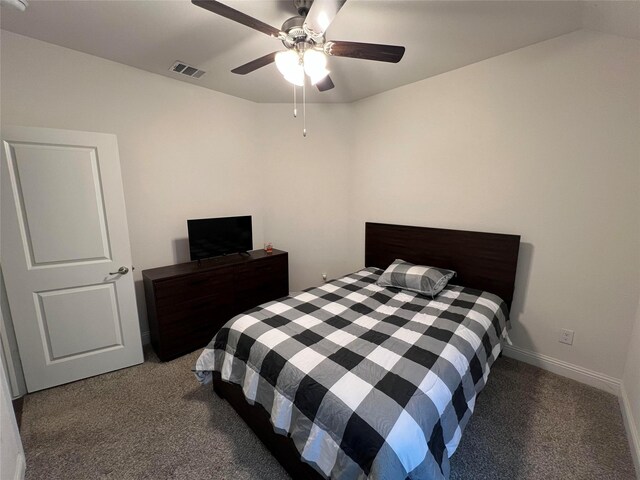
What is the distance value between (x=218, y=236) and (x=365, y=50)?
2207 millimetres

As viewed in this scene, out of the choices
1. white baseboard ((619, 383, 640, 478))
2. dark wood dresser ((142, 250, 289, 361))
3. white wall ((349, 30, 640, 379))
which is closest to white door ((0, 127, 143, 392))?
dark wood dresser ((142, 250, 289, 361))

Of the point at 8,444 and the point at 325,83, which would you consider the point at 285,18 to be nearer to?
the point at 325,83

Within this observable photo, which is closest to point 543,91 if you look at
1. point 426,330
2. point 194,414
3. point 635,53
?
point 635,53

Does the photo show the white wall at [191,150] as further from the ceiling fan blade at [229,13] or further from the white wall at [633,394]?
the white wall at [633,394]

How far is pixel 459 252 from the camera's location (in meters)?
2.62

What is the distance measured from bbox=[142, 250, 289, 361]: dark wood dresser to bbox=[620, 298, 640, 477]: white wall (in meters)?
2.99

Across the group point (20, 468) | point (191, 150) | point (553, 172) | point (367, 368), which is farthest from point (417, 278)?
point (20, 468)

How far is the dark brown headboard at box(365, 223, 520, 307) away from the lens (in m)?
2.37

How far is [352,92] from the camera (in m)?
3.09

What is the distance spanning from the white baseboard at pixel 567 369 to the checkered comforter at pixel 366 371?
1.78 feet

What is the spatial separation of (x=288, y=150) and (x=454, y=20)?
7.15ft

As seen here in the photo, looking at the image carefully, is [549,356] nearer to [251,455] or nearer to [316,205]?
[251,455]

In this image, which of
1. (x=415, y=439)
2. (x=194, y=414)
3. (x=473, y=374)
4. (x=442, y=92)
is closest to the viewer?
(x=415, y=439)

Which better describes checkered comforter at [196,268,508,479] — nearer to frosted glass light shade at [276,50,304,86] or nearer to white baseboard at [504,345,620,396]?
white baseboard at [504,345,620,396]
